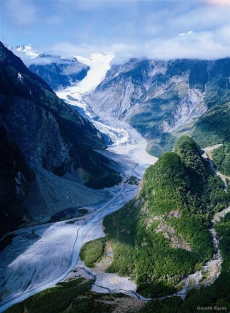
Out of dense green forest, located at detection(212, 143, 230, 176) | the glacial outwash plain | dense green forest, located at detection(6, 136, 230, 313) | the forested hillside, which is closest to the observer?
dense green forest, located at detection(6, 136, 230, 313)

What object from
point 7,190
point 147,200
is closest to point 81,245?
point 147,200

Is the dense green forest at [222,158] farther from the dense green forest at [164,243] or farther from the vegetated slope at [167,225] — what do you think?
the vegetated slope at [167,225]

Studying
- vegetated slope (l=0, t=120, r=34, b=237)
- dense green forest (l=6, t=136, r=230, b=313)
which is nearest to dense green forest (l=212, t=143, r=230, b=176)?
dense green forest (l=6, t=136, r=230, b=313)

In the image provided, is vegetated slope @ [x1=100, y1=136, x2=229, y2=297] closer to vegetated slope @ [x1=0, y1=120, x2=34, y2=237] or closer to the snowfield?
the snowfield

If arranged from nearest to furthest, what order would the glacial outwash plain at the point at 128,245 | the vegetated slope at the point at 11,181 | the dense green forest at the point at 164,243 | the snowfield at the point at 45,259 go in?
the dense green forest at the point at 164,243 → the glacial outwash plain at the point at 128,245 → the snowfield at the point at 45,259 → the vegetated slope at the point at 11,181

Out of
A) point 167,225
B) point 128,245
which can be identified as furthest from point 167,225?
point 128,245

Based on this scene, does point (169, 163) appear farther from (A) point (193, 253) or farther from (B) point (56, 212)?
(B) point (56, 212)

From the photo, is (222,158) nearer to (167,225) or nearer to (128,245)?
(167,225)

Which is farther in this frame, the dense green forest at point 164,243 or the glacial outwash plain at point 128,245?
the glacial outwash plain at point 128,245

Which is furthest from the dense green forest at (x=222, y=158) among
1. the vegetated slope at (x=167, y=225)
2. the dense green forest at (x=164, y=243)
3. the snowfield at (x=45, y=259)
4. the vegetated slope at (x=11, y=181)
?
the vegetated slope at (x=11, y=181)
